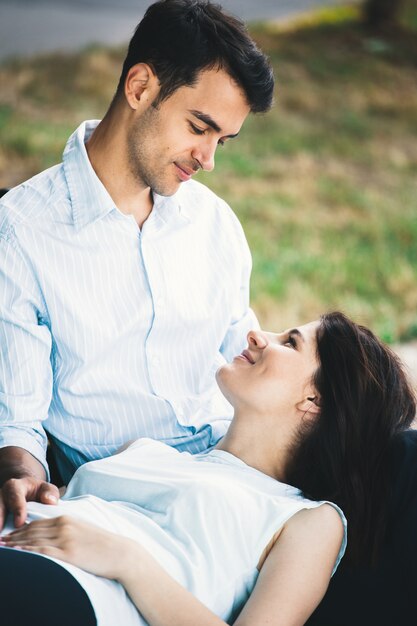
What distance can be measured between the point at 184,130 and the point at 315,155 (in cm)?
445

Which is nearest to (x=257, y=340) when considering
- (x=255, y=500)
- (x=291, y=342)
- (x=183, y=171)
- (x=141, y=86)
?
(x=291, y=342)

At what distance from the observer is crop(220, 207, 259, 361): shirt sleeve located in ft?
7.22

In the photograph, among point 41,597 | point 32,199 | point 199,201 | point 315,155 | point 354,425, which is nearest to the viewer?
point 41,597

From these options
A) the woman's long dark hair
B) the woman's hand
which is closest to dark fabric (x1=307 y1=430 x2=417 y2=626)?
the woman's long dark hair

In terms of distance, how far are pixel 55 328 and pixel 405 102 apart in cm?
568

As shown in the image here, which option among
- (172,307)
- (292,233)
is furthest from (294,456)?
(292,233)

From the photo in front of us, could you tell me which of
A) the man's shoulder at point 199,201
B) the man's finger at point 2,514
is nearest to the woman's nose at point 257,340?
the man's shoulder at point 199,201

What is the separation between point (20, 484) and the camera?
63.1 inches

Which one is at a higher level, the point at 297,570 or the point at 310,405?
the point at 310,405

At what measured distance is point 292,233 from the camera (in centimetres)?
541

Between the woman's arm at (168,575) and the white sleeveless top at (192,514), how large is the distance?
0.03 metres

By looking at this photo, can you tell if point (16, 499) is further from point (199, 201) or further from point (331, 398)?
point (199, 201)

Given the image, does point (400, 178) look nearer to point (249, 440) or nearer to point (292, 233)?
point (292, 233)

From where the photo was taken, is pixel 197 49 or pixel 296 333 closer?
pixel 296 333
